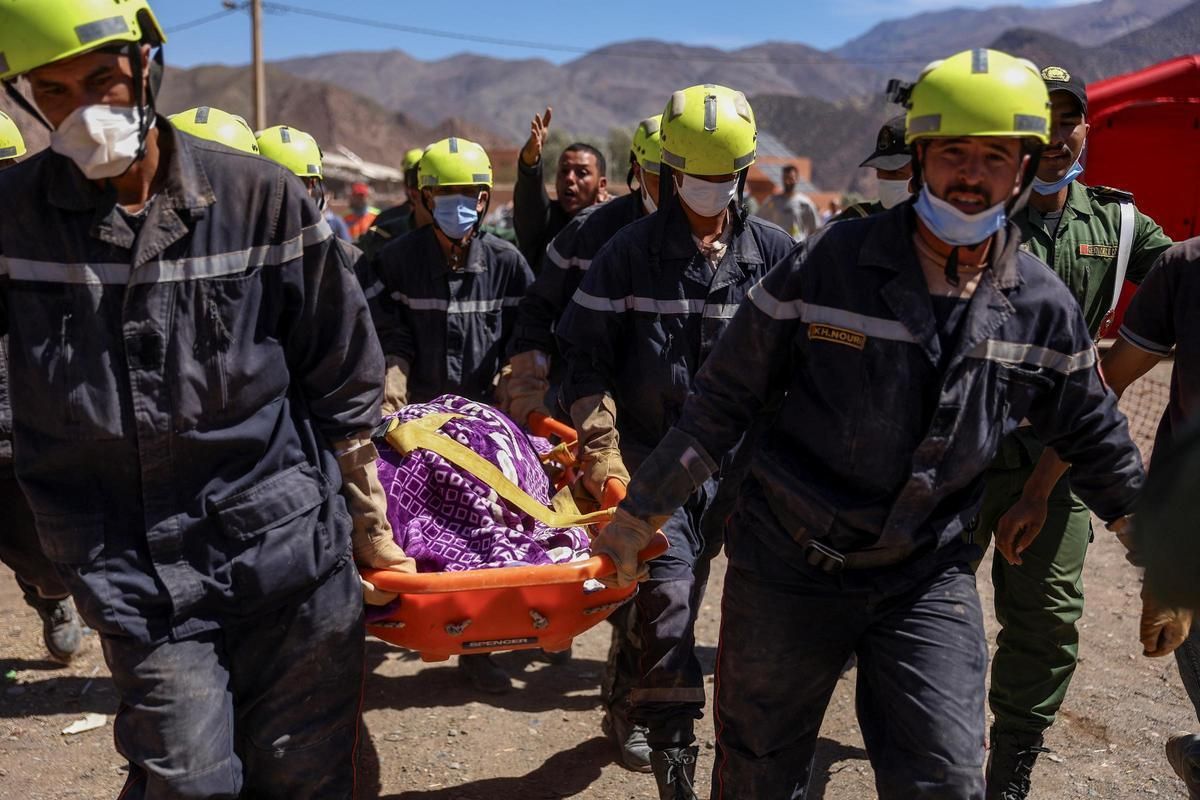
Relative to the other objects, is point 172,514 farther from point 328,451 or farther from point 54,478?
point 328,451

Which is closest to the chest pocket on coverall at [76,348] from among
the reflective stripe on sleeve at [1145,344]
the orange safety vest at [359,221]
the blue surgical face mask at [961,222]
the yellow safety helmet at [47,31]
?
the yellow safety helmet at [47,31]

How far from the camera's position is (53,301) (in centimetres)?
261

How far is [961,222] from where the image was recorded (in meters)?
2.88

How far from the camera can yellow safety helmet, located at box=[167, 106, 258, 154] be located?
4.88m

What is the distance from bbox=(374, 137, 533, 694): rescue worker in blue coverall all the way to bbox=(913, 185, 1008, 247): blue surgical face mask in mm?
3008

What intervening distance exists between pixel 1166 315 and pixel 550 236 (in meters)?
3.93

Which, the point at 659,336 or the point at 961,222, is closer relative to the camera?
the point at 961,222

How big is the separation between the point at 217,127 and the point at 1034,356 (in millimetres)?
3489

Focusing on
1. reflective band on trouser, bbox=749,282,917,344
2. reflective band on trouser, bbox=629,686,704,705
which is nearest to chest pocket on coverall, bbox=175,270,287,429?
reflective band on trouser, bbox=749,282,917,344

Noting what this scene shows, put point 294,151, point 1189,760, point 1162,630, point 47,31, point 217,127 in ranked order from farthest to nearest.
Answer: point 294,151
point 217,127
point 1189,760
point 1162,630
point 47,31

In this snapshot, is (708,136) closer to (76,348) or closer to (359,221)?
(76,348)

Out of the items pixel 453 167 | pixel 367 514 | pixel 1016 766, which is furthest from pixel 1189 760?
pixel 453 167

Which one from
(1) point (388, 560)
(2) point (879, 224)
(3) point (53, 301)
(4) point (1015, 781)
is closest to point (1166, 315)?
(2) point (879, 224)

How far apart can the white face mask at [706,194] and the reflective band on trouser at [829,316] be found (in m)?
1.11
